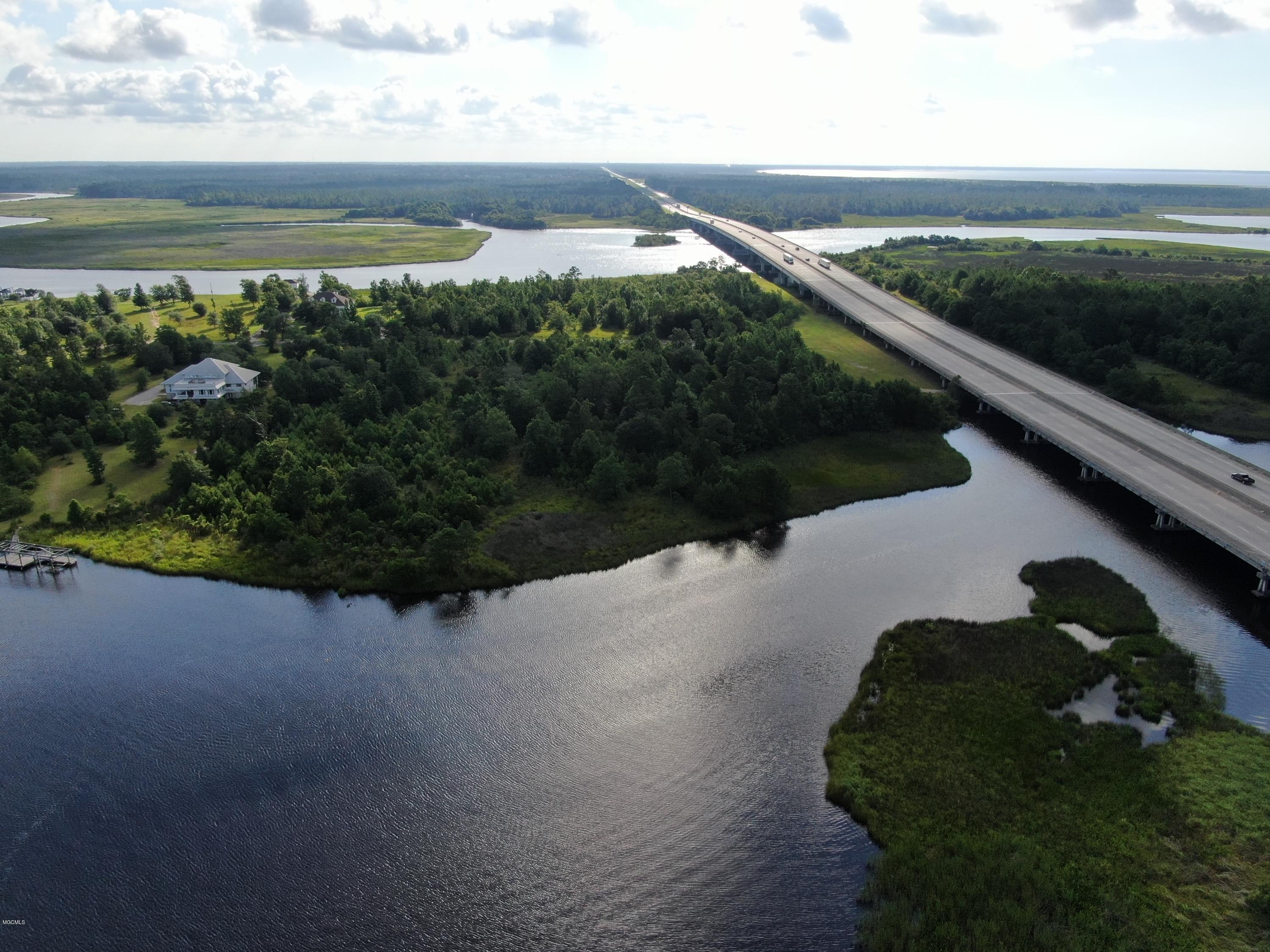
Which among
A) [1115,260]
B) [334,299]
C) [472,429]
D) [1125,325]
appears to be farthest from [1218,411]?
[334,299]

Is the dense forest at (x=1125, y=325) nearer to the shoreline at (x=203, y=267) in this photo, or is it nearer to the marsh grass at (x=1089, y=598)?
the marsh grass at (x=1089, y=598)

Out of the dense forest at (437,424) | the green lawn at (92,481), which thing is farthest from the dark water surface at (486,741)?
the green lawn at (92,481)

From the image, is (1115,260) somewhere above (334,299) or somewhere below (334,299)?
above

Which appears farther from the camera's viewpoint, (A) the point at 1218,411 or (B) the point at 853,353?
(B) the point at 853,353

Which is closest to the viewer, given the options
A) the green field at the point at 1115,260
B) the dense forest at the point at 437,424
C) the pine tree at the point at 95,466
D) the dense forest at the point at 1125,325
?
the dense forest at the point at 437,424

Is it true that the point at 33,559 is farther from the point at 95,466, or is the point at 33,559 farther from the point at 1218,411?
the point at 1218,411

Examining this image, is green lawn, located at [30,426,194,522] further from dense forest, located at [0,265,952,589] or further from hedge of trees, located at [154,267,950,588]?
hedge of trees, located at [154,267,950,588]

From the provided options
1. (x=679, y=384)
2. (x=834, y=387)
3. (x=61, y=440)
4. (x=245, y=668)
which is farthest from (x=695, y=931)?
(x=61, y=440)
